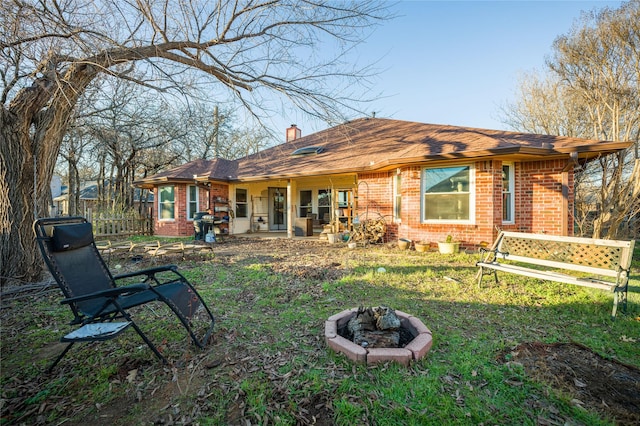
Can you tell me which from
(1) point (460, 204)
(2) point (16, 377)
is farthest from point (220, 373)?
(1) point (460, 204)

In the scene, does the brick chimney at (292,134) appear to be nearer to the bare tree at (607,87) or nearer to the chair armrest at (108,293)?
the bare tree at (607,87)

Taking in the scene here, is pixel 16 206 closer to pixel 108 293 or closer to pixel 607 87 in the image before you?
pixel 108 293

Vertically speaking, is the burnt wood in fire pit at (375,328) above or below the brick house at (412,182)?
below

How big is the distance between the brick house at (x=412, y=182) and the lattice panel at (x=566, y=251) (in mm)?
2856

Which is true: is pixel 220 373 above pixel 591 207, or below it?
below

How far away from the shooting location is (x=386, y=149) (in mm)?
11078

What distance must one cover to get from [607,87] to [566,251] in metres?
10.0

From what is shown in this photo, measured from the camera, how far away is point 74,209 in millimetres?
16703

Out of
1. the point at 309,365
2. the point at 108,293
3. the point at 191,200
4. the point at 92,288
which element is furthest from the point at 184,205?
the point at 309,365

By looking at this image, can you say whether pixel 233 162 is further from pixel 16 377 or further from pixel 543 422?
pixel 543 422

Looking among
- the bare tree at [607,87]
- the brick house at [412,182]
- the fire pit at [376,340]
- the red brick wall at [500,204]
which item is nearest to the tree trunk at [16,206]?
the brick house at [412,182]

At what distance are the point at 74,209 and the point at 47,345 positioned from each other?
1817 cm

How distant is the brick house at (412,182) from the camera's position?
7602 mm

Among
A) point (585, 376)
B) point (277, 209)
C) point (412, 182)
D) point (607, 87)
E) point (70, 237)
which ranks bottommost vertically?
point (585, 376)
